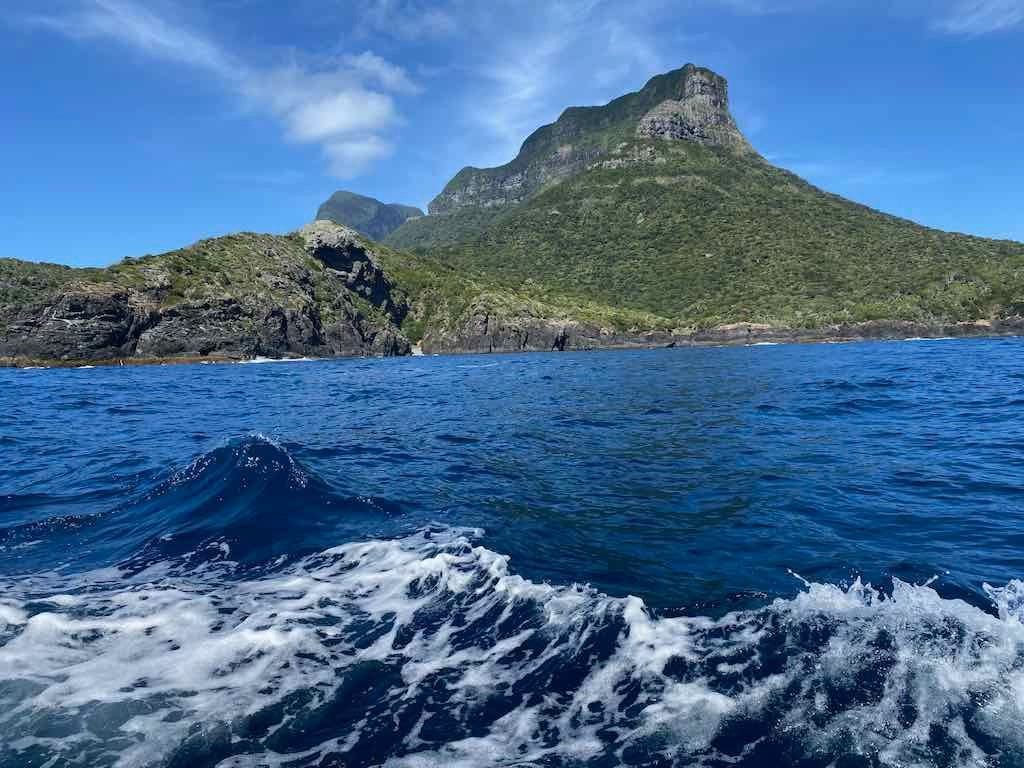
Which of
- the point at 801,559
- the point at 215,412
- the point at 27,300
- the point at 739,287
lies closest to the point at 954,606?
the point at 801,559

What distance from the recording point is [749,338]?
124m

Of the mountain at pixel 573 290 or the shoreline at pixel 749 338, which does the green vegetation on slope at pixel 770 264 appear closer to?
the mountain at pixel 573 290

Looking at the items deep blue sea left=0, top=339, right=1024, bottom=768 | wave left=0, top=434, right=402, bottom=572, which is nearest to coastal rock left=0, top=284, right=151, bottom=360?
deep blue sea left=0, top=339, right=1024, bottom=768

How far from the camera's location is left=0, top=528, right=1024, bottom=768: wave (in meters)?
4.60

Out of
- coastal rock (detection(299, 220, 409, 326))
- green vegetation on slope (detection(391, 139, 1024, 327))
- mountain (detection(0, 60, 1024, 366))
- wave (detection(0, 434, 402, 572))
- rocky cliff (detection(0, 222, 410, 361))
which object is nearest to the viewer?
wave (detection(0, 434, 402, 572))

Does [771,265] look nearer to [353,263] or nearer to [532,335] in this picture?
[532,335]

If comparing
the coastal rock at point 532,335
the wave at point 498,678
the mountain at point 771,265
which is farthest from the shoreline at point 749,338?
the wave at point 498,678

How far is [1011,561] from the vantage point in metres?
7.92

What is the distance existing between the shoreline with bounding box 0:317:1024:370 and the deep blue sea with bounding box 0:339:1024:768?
337 ft

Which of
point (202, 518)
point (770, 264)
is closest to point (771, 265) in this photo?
point (770, 264)

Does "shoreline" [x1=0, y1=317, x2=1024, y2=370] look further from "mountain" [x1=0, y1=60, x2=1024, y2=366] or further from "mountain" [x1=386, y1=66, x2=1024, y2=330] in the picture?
"mountain" [x1=386, y1=66, x2=1024, y2=330]

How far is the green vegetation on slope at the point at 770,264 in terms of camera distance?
126 m

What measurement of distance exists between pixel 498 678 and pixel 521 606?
146cm

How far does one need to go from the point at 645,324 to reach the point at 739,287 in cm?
3502
